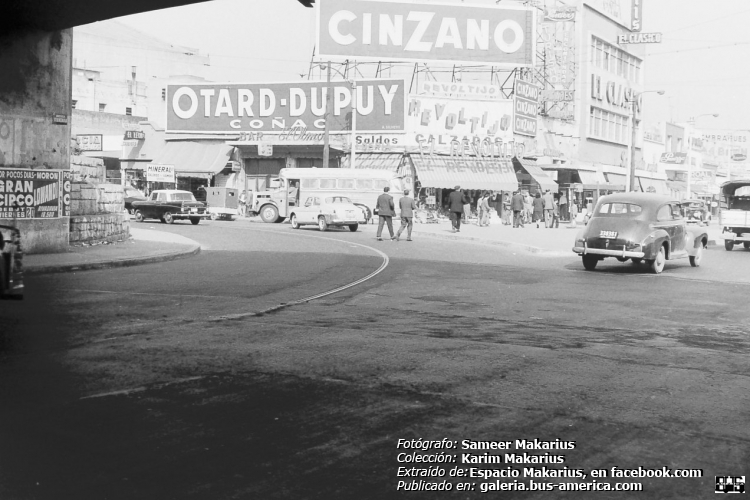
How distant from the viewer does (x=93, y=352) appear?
27.5 ft

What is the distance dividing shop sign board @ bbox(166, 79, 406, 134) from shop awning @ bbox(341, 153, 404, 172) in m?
1.49

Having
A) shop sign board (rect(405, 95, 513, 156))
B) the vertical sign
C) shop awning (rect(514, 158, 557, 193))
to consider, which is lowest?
shop awning (rect(514, 158, 557, 193))

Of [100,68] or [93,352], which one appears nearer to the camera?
[93,352]

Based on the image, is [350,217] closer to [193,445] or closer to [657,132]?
[193,445]

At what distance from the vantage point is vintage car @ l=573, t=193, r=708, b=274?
61.7 feet

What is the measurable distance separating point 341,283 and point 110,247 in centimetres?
923

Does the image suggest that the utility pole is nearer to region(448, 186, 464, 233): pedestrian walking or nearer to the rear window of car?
region(448, 186, 464, 233): pedestrian walking

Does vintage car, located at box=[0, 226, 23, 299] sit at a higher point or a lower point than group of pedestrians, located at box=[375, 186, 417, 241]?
lower

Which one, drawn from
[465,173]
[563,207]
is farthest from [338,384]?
[563,207]

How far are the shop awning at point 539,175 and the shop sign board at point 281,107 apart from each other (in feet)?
27.4

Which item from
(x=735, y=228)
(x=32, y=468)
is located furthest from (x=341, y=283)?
(x=735, y=228)

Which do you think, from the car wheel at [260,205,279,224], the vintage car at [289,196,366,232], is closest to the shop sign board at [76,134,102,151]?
the car wheel at [260,205,279,224]

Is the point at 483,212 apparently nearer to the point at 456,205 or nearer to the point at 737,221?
the point at 456,205

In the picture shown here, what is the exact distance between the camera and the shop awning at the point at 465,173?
47688 mm
